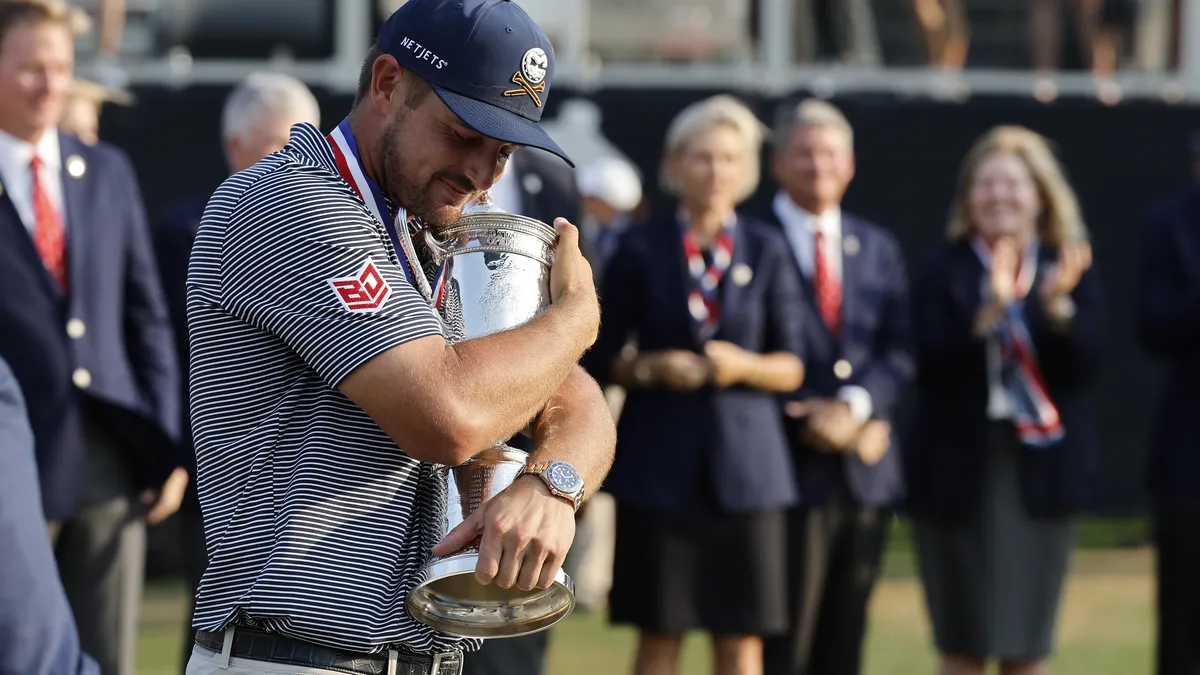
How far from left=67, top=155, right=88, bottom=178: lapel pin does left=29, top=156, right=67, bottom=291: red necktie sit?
0.09 metres

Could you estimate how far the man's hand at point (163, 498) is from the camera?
526 centimetres

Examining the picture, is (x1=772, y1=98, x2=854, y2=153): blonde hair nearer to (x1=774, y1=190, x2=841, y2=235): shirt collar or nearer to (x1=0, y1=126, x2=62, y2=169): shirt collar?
(x1=774, y1=190, x2=841, y2=235): shirt collar

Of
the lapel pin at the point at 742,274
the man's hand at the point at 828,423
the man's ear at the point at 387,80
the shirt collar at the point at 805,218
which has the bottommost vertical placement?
the man's hand at the point at 828,423

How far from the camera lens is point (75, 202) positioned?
16.9ft

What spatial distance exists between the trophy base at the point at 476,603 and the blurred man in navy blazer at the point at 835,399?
3.40 meters

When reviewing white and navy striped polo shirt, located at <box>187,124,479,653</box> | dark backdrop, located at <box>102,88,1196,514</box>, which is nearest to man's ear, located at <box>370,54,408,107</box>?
white and navy striped polo shirt, located at <box>187,124,479,653</box>

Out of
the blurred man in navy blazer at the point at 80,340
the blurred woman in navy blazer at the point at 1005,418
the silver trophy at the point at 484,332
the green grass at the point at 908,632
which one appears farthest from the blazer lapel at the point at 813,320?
the silver trophy at the point at 484,332

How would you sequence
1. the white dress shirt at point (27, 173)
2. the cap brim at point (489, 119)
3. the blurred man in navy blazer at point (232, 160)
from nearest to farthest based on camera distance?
the cap brim at point (489, 119), the white dress shirt at point (27, 173), the blurred man in navy blazer at point (232, 160)

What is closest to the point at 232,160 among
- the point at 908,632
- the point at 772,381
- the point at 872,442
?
the point at 772,381

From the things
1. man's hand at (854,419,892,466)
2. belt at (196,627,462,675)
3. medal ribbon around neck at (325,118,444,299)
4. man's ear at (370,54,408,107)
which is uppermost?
man's ear at (370,54,408,107)

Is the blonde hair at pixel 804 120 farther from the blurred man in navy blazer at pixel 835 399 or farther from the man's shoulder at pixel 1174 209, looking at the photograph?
the man's shoulder at pixel 1174 209

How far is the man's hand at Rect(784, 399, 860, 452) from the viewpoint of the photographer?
588cm

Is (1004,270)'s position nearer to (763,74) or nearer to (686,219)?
(686,219)

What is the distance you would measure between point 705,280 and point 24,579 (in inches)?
142
